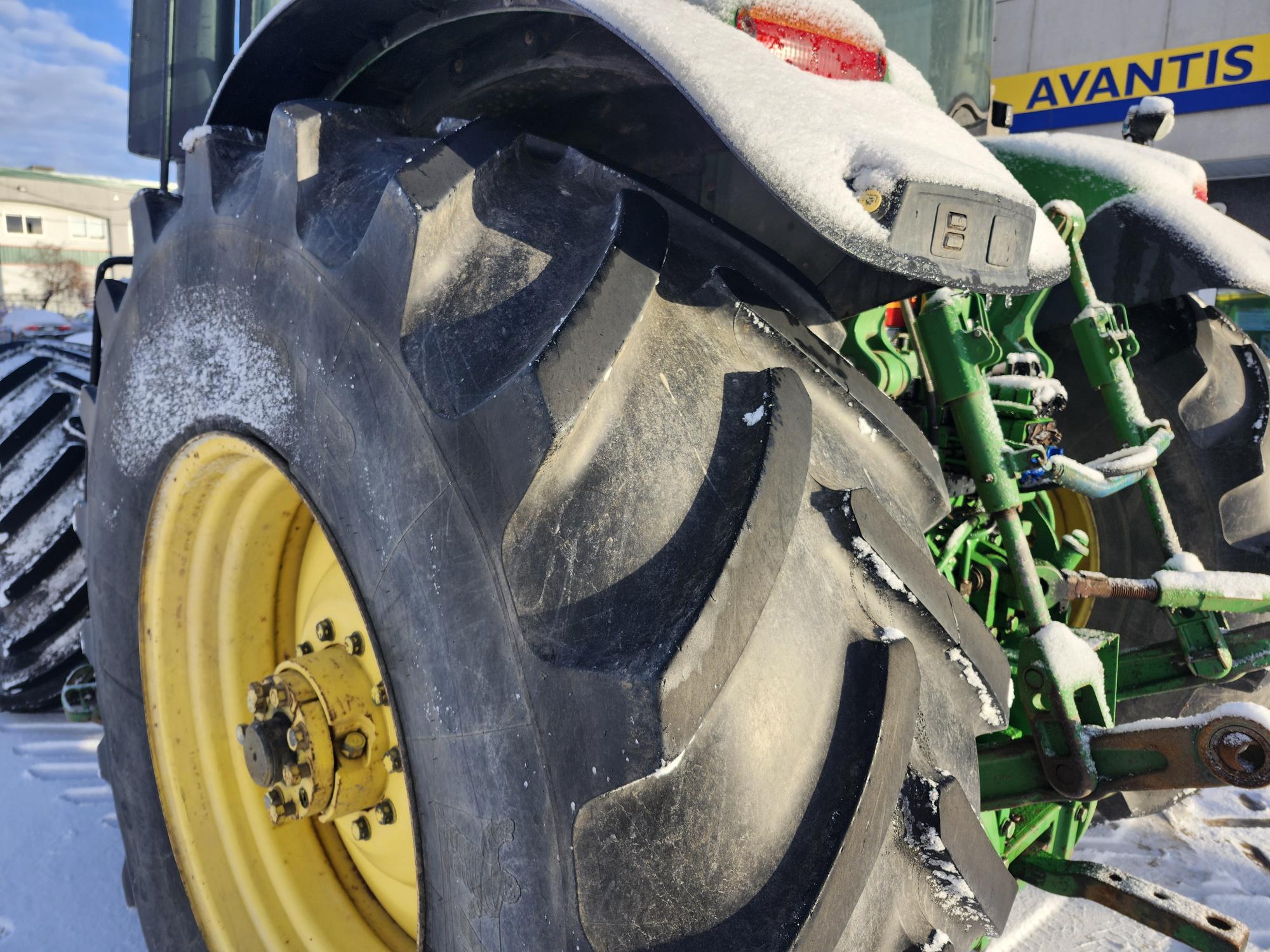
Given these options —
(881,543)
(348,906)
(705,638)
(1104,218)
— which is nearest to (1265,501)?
(1104,218)

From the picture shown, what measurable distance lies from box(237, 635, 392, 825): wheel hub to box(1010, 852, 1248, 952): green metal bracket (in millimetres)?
1099

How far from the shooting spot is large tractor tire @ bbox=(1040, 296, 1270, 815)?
190cm

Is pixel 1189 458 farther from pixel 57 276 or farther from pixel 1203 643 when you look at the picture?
pixel 57 276

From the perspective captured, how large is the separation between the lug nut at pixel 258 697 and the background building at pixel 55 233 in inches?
1158

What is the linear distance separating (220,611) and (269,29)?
0.85 m

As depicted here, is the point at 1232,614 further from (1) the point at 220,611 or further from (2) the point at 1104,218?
(1) the point at 220,611

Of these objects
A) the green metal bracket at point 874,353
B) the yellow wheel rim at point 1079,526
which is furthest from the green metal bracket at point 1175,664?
the green metal bracket at point 874,353

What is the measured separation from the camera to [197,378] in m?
1.22

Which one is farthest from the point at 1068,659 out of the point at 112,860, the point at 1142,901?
the point at 112,860

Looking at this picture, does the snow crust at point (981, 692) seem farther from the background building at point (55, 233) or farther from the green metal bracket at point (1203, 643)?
the background building at point (55, 233)

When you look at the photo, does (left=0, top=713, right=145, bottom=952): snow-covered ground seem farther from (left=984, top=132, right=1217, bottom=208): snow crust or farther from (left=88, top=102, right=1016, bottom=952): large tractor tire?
(left=984, top=132, right=1217, bottom=208): snow crust

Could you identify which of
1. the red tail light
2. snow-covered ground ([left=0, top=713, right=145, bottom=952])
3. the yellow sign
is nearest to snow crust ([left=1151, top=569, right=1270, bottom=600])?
the red tail light

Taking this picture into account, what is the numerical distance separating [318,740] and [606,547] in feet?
2.16

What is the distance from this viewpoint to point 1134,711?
6.76ft
